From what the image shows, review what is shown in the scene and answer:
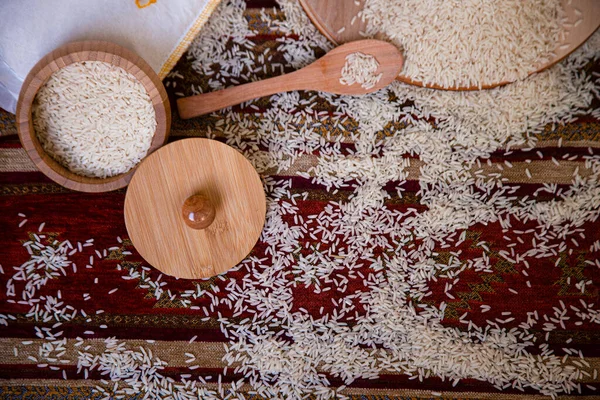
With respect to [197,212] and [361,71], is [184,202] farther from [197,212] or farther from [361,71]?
[361,71]

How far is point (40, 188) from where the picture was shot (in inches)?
64.6

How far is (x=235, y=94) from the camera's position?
1557 mm

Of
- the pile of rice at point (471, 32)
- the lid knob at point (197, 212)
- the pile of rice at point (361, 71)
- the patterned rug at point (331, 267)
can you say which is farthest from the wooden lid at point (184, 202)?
the pile of rice at point (471, 32)

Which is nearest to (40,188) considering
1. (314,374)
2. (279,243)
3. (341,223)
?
(279,243)

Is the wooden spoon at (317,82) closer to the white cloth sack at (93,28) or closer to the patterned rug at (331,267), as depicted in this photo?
the patterned rug at (331,267)

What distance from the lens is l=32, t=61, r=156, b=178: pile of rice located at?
1394mm

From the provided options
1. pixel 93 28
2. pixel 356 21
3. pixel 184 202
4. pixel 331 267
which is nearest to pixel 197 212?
pixel 184 202

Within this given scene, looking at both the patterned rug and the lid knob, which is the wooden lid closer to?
the lid knob

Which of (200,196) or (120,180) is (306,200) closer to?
(200,196)

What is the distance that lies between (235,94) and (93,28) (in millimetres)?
549

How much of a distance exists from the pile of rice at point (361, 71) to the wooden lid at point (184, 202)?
51 cm

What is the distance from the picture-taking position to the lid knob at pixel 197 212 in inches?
53.7

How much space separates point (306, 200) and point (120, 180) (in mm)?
714

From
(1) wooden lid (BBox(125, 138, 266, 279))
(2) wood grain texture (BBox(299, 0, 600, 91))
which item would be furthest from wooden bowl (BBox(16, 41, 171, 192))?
(2) wood grain texture (BBox(299, 0, 600, 91))
